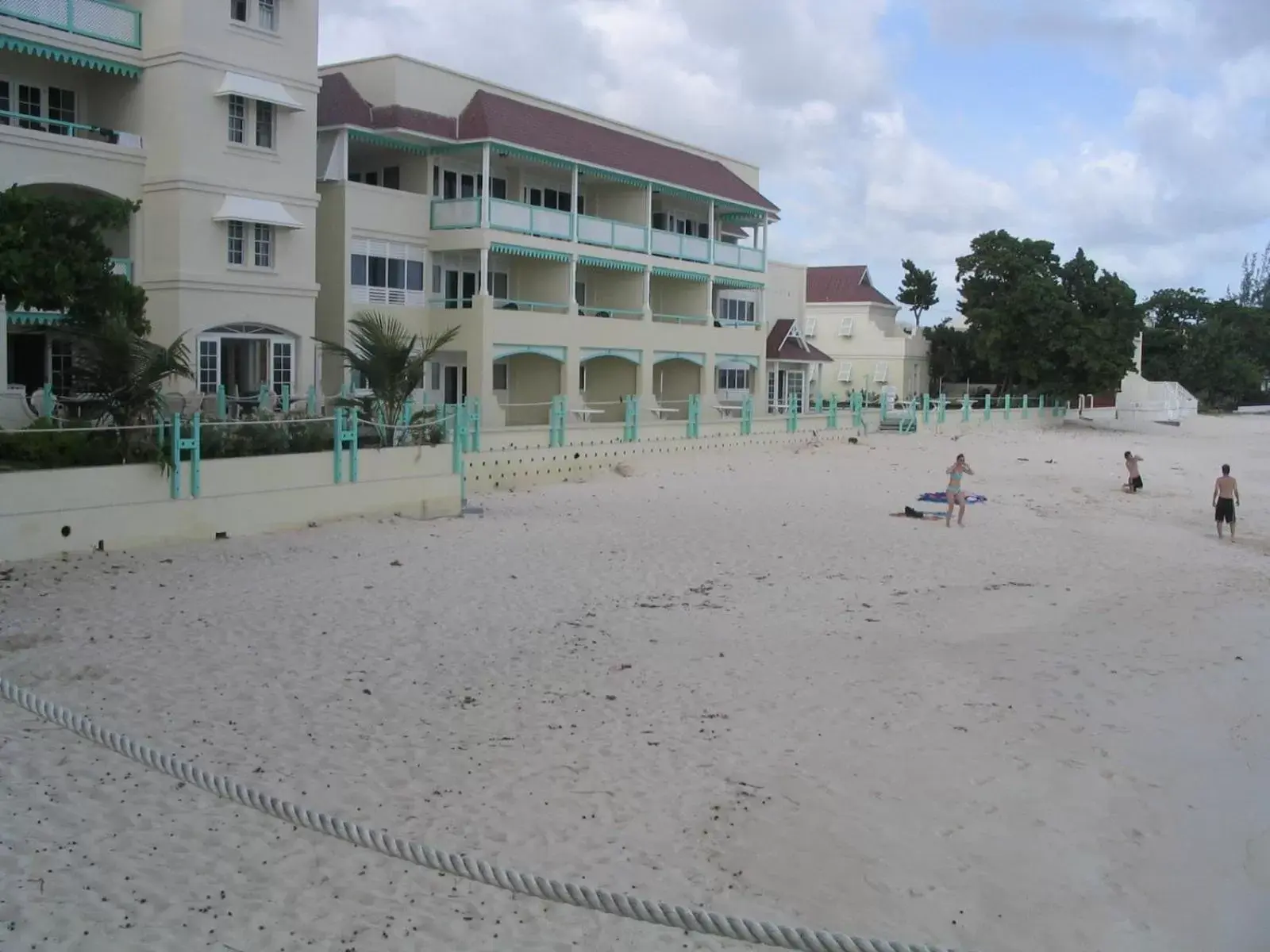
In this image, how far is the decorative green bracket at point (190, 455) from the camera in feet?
49.2

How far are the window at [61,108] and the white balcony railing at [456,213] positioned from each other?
830cm

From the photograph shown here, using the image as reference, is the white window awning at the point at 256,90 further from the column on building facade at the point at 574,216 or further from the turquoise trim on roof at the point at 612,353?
the turquoise trim on roof at the point at 612,353

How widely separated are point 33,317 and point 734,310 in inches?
1016

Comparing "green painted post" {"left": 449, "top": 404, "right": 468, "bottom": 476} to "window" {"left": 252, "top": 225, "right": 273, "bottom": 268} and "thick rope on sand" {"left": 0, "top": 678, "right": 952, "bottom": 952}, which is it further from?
"thick rope on sand" {"left": 0, "top": 678, "right": 952, "bottom": 952}

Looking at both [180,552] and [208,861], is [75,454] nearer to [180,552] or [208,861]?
[180,552]

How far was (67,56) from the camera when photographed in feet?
70.5

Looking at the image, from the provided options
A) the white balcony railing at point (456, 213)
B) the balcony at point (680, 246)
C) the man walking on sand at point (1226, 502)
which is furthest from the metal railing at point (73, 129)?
the man walking on sand at point (1226, 502)

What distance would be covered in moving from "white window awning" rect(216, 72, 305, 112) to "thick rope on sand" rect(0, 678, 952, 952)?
18.0 meters

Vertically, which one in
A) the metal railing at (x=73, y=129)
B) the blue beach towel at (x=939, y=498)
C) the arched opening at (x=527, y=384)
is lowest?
the blue beach towel at (x=939, y=498)

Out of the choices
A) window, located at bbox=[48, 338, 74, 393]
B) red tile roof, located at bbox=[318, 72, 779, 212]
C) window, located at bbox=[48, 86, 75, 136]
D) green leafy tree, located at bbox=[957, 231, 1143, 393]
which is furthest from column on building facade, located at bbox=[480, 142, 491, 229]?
green leafy tree, located at bbox=[957, 231, 1143, 393]

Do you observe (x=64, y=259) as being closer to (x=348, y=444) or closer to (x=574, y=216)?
(x=348, y=444)

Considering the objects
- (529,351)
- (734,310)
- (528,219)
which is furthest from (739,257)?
(529,351)

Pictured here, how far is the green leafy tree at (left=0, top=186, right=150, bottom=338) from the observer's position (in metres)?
A: 14.8

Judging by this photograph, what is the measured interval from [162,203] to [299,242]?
2897 millimetres
